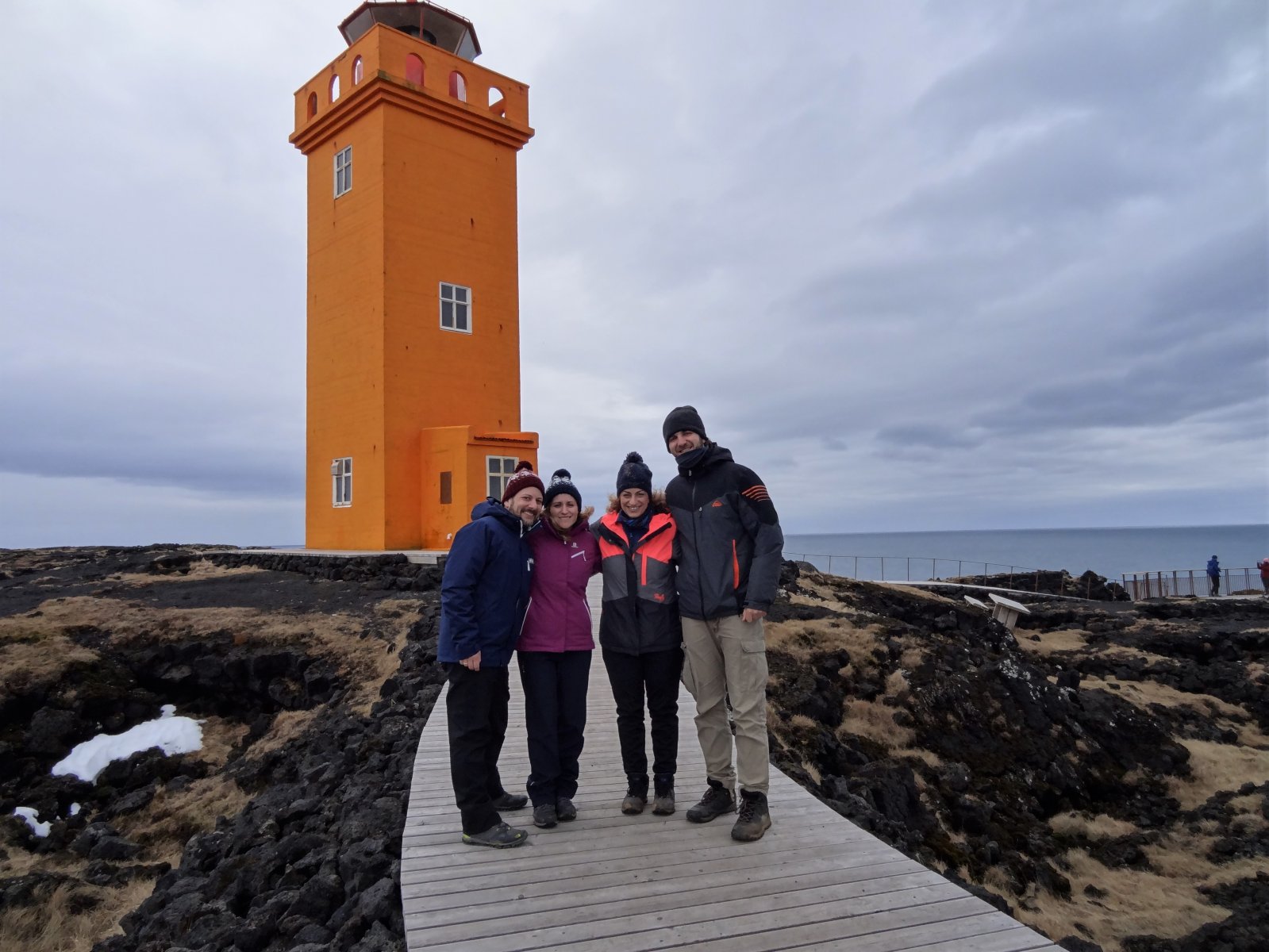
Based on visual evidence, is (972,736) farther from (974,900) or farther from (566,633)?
(566,633)

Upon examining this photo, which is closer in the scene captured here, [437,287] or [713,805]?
[713,805]

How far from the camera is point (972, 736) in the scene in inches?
394

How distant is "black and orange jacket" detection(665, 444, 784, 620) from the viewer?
4672mm

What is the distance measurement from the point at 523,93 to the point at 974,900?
2034 cm

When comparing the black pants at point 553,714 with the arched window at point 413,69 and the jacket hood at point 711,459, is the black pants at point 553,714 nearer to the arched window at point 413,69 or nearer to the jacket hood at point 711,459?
the jacket hood at point 711,459

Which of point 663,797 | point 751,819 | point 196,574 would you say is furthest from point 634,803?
point 196,574

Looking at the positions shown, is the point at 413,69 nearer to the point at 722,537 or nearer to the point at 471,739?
the point at 722,537

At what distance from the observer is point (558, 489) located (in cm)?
492

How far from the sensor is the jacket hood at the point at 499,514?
471cm

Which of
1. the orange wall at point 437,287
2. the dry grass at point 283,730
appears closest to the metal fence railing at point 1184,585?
the orange wall at point 437,287

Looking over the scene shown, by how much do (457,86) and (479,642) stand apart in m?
18.1

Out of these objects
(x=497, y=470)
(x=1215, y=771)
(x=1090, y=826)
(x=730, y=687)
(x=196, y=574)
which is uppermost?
(x=497, y=470)

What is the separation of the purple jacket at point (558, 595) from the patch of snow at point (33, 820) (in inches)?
287

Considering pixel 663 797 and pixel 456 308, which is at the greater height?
pixel 456 308
